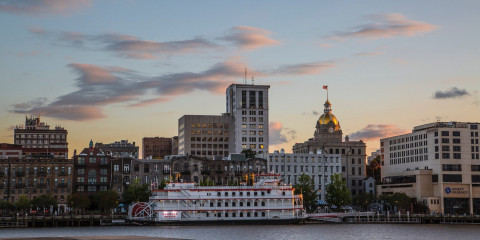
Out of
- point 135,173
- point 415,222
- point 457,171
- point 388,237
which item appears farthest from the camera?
point 457,171

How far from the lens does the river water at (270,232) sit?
11869 centimetres

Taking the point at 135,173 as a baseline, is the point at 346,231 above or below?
below

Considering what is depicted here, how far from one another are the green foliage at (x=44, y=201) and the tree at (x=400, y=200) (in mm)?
85046

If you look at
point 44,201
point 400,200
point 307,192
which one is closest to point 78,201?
point 44,201

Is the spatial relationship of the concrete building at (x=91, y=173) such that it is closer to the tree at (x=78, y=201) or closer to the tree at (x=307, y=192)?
the tree at (x=78, y=201)

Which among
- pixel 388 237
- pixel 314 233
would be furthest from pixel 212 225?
pixel 388 237

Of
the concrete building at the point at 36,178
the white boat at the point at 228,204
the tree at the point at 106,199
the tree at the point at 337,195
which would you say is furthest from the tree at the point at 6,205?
the tree at the point at 337,195

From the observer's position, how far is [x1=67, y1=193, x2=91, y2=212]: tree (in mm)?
167000

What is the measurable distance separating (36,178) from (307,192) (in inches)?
2533

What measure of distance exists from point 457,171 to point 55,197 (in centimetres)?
10402

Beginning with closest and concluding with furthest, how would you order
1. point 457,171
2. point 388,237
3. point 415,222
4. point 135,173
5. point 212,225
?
point 388,237 < point 212,225 < point 415,222 < point 135,173 < point 457,171

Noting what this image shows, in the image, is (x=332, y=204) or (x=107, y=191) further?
(x=332, y=204)

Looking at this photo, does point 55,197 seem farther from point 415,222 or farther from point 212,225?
point 415,222

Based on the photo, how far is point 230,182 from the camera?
178m
